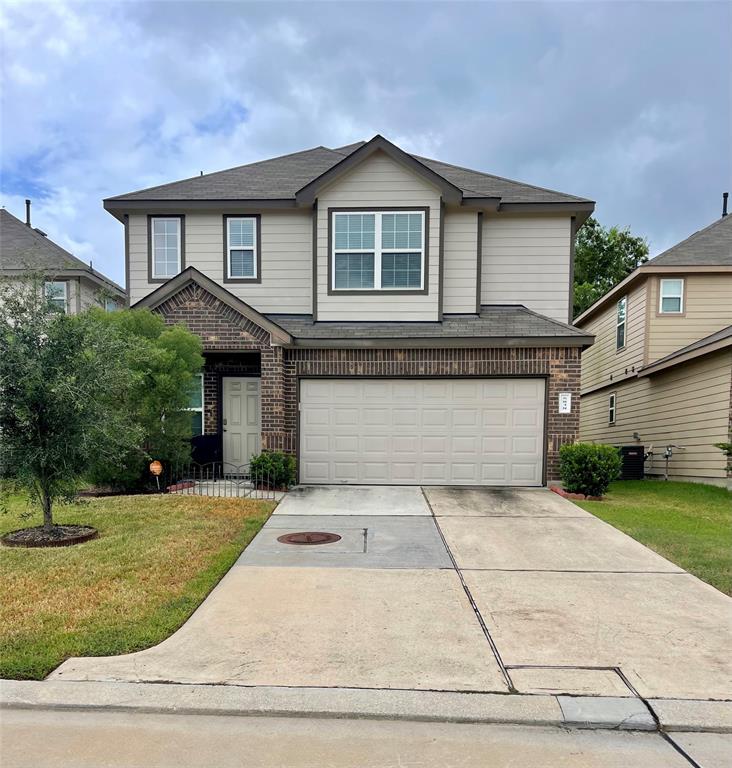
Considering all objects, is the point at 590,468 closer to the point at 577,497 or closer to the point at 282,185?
the point at 577,497

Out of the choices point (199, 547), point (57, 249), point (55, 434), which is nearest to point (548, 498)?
point (199, 547)

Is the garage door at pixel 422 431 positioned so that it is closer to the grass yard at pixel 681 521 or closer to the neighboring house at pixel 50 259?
the grass yard at pixel 681 521

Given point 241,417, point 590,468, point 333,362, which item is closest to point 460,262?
point 333,362

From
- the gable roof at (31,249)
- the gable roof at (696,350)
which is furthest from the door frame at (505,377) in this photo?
the gable roof at (31,249)

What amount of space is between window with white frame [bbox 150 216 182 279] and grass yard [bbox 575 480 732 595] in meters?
9.90

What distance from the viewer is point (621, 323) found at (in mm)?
16781

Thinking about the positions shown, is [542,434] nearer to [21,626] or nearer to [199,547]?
[199,547]

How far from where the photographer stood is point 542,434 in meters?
10.7

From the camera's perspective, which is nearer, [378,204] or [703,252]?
[378,204]

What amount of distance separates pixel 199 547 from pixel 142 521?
5.18 ft

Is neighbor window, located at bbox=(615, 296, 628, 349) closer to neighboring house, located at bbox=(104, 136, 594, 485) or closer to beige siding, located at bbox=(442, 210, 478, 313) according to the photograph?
neighboring house, located at bbox=(104, 136, 594, 485)

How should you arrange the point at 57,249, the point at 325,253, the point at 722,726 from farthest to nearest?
the point at 57,249, the point at 325,253, the point at 722,726

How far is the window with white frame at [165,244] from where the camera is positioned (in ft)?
39.8

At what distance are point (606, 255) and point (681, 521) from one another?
91.3ft
